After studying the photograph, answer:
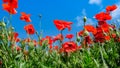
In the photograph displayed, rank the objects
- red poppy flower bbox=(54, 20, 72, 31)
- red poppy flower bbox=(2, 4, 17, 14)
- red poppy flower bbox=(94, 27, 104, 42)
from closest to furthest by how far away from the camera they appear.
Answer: red poppy flower bbox=(54, 20, 72, 31)
red poppy flower bbox=(94, 27, 104, 42)
red poppy flower bbox=(2, 4, 17, 14)

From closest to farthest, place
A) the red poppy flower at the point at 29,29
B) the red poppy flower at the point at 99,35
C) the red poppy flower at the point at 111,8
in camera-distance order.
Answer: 1. the red poppy flower at the point at 99,35
2. the red poppy flower at the point at 111,8
3. the red poppy flower at the point at 29,29

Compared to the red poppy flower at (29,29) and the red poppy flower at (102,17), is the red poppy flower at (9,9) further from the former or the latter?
the red poppy flower at (102,17)

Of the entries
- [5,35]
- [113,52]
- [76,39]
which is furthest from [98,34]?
[5,35]

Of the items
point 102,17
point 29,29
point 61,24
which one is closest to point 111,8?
point 102,17

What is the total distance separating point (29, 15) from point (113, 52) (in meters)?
1.36

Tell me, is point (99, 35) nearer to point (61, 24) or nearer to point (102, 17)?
point (102, 17)

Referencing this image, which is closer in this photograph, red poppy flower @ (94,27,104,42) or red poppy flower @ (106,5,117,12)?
red poppy flower @ (94,27,104,42)

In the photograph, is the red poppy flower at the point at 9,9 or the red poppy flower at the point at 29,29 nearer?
the red poppy flower at the point at 9,9

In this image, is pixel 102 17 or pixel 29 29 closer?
pixel 102 17

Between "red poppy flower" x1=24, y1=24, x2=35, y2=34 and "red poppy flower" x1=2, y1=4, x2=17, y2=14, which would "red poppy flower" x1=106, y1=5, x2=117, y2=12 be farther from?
"red poppy flower" x1=2, y1=4, x2=17, y2=14

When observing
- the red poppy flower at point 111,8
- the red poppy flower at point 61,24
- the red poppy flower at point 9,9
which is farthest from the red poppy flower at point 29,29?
the red poppy flower at point 111,8

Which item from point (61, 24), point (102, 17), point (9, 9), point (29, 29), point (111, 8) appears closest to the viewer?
point (61, 24)

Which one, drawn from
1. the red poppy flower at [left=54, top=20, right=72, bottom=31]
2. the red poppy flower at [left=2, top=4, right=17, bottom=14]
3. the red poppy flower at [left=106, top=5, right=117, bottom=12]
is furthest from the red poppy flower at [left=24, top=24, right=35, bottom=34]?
the red poppy flower at [left=106, top=5, right=117, bottom=12]

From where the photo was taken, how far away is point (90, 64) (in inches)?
137
